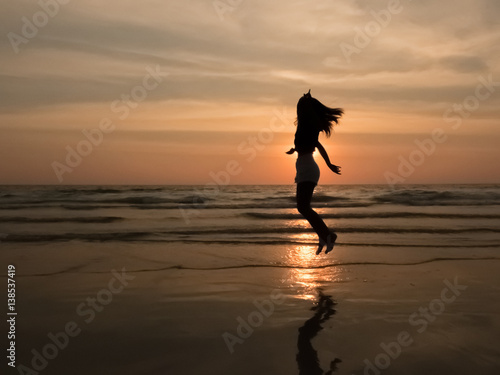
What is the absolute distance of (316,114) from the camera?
272 inches

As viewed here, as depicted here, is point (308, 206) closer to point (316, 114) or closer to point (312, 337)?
point (316, 114)

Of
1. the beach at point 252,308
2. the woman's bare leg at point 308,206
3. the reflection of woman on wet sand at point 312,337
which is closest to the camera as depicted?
the reflection of woman on wet sand at point 312,337

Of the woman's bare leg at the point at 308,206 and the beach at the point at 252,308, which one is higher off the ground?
the woman's bare leg at the point at 308,206

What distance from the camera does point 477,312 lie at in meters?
4.79

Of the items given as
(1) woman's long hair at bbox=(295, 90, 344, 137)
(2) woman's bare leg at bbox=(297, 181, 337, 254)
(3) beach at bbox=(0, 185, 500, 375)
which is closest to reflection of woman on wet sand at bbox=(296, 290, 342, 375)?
(3) beach at bbox=(0, 185, 500, 375)

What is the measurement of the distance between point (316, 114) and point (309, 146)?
0.51m

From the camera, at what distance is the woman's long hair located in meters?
6.84

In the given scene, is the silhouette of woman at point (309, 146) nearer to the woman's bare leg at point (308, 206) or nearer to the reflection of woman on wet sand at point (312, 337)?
the woman's bare leg at point (308, 206)

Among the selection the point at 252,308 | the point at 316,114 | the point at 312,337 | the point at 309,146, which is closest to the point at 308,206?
the point at 309,146

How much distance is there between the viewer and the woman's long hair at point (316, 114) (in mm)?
6836

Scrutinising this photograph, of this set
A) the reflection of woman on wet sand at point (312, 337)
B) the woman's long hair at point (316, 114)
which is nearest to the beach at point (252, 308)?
the reflection of woman on wet sand at point (312, 337)


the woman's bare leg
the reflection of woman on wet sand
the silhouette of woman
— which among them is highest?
the silhouette of woman

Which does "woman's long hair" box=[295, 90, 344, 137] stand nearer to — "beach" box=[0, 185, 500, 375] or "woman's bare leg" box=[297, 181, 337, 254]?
"woman's bare leg" box=[297, 181, 337, 254]

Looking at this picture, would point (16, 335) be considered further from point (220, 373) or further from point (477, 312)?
point (477, 312)
